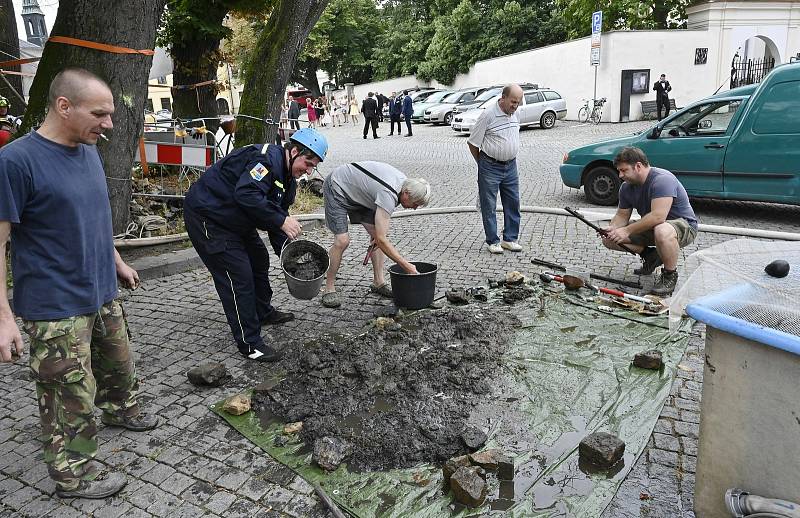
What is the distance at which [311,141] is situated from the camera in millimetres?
4492

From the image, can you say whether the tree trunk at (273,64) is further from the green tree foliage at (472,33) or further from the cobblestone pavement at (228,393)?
the green tree foliage at (472,33)

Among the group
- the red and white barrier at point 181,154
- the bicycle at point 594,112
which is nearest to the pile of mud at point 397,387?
the red and white barrier at point 181,154

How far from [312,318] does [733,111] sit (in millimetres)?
6967

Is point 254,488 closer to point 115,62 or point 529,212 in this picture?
point 115,62

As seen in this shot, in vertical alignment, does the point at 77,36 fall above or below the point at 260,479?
above

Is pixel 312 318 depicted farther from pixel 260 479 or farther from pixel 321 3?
pixel 321 3

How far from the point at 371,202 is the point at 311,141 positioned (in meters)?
1.17

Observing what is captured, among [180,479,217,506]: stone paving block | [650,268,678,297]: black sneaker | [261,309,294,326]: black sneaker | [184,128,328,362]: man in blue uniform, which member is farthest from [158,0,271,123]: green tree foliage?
[180,479,217,506]: stone paving block

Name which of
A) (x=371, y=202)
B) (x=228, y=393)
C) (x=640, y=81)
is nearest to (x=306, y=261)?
(x=371, y=202)

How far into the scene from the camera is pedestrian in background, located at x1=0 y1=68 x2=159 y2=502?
9.20ft

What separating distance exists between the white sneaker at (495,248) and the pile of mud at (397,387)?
2.14 meters

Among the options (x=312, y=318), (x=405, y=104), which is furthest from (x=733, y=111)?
(x=405, y=104)

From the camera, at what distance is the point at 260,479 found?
10.6 ft

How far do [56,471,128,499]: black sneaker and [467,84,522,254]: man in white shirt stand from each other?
5074 mm
